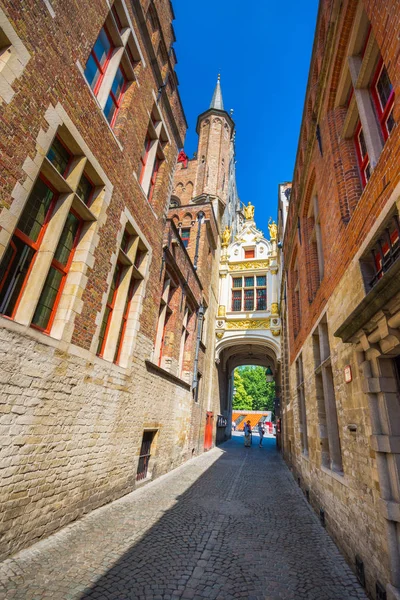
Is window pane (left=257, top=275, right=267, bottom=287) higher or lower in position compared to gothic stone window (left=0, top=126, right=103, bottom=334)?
higher

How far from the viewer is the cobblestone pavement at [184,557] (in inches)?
116

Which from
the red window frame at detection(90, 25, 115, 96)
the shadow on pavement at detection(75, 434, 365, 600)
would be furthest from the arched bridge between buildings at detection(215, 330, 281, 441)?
the red window frame at detection(90, 25, 115, 96)

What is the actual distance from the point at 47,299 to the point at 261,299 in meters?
16.2

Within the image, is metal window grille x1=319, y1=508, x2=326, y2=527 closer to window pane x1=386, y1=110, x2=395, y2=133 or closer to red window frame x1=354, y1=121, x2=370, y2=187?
red window frame x1=354, y1=121, x2=370, y2=187

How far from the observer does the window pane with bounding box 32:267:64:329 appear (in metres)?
4.26

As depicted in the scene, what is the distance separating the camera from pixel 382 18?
327 centimetres

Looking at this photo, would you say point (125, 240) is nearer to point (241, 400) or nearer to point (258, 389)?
point (241, 400)

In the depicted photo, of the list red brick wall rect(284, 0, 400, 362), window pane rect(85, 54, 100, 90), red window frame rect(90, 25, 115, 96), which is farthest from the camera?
red window frame rect(90, 25, 115, 96)

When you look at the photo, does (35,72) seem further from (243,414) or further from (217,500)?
(243,414)

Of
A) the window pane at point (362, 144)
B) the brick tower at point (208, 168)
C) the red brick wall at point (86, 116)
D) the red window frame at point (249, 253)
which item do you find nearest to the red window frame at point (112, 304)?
the red brick wall at point (86, 116)

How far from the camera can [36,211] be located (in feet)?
13.7

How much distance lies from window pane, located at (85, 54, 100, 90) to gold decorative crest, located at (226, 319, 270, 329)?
1465 cm

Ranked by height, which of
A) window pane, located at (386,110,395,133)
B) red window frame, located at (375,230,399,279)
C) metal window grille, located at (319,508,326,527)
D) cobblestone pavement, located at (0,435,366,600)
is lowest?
cobblestone pavement, located at (0,435,366,600)

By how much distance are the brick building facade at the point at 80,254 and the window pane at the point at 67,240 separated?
32mm
